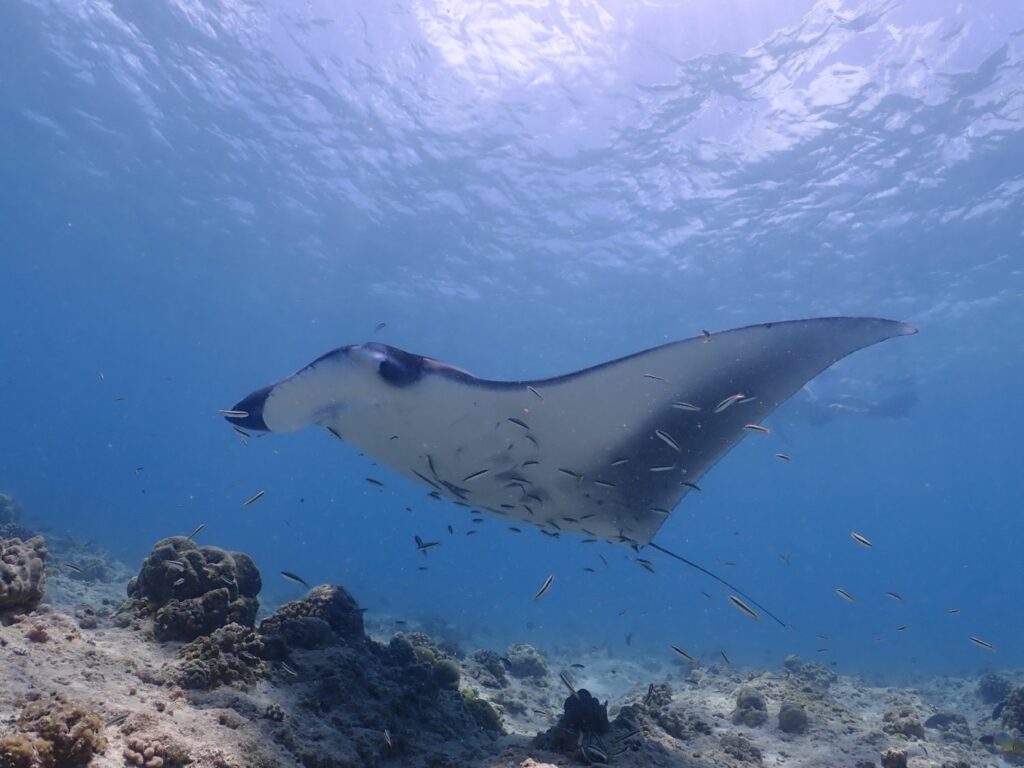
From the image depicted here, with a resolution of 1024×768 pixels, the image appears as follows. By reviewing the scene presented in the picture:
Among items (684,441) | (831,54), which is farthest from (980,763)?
(831,54)

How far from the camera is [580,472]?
4.62 m

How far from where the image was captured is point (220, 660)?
3758 millimetres

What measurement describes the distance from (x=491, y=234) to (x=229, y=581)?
69.2 ft

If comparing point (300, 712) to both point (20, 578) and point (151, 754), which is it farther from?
point (20, 578)

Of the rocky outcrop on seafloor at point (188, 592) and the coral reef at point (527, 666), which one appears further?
the coral reef at point (527, 666)

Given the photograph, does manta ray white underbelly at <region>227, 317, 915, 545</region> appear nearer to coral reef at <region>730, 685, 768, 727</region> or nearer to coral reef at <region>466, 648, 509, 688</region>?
coral reef at <region>730, 685, 768, 727</region>

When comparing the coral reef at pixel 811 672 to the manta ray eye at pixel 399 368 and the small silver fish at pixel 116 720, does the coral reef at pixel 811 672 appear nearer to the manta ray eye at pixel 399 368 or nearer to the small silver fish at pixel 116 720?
the manta ray eye at pixel 399 368

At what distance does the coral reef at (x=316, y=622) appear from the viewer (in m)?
4.42

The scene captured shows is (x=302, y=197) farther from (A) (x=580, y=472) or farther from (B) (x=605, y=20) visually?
(A) (x=580, y=472)

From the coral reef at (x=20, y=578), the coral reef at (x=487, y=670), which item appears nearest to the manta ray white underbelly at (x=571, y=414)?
the coral reef at (x=20, y=578)

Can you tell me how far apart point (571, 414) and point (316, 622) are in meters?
2.61

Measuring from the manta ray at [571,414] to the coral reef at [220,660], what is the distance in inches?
57.0

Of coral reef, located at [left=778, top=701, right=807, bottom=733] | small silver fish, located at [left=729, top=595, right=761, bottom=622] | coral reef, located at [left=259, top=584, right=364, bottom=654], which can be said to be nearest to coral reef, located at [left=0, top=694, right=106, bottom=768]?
coral reef, located at [left=259, top=584, right=364, bottom=654]

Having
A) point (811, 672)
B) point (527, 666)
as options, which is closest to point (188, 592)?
point (527, 666)
